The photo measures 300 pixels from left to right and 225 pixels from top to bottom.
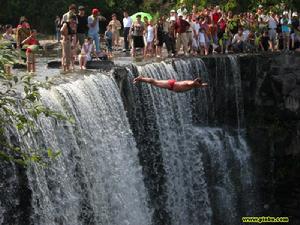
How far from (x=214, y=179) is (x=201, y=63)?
3733 mm

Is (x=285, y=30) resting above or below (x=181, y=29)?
below

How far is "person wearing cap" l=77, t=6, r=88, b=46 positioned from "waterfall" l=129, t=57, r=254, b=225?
1.87m

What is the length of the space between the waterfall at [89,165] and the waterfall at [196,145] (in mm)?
1798

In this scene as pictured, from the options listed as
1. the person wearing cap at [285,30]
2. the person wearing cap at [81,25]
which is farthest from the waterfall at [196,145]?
the person wearing cap at [285,30]

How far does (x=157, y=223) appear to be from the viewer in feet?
73.0

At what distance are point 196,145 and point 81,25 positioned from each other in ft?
17.8

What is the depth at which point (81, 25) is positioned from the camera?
2195 centimetres

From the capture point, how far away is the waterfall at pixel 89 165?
52.1 ft

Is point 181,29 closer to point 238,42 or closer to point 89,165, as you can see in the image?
point 238,42

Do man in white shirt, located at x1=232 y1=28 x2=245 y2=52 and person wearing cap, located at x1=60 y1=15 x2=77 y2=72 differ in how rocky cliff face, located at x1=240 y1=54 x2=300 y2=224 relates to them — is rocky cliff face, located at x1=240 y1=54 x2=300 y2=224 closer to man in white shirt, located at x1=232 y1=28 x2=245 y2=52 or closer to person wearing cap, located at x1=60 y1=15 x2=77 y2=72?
man in white shirt, located at x1=232 y1=28 x2=245 y2=52

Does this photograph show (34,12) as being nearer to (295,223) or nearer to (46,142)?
(295,223)

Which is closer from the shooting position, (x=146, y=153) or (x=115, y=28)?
(x=146, y=153)

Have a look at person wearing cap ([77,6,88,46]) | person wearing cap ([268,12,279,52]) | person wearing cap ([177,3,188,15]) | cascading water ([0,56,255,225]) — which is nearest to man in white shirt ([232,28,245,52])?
person wearing cap ([268,12,279,52])

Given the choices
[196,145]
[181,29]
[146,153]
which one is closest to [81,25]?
[146,153]
